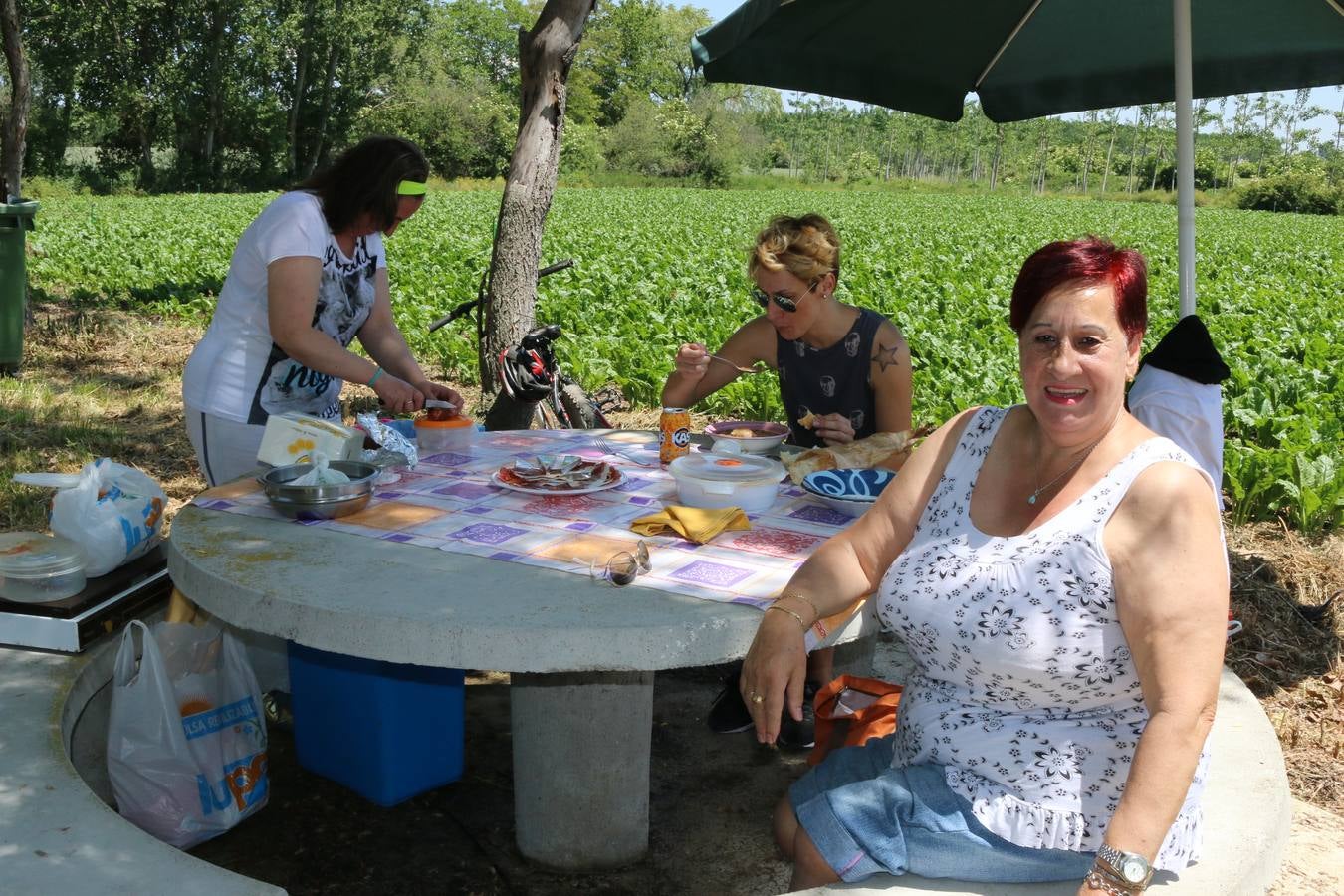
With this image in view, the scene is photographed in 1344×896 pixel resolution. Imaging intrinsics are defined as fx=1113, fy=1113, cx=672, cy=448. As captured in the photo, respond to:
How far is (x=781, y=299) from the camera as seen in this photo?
136 inches

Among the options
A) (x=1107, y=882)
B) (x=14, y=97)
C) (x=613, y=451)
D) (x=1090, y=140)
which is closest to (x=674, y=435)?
(x=613, y=451)

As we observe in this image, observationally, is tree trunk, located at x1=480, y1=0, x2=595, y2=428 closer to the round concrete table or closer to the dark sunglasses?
the dark sunglasses

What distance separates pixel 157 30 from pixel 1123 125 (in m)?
86.2

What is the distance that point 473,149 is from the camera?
5659 centimetres

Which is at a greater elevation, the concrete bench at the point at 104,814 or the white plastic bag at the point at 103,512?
the white plastic bag at the point at 103,512

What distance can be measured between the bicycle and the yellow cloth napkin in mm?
2122

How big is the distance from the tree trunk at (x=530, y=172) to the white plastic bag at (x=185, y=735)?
380 centimetres

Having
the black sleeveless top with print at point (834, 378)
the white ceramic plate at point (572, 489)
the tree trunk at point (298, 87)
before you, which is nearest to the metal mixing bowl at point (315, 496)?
the white ceramic plate at point (572, 489)

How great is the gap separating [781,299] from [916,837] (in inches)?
76.3

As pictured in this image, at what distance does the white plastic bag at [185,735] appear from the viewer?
255cm

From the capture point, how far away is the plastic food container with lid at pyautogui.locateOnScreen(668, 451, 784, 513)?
263cm

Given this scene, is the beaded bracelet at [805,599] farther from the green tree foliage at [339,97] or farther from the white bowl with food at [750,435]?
the green tree foliage at [339,97]

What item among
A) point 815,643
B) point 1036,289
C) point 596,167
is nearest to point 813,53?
point 1036,289

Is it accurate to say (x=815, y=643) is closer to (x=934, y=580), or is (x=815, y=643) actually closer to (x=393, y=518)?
(x=934, y=580)
